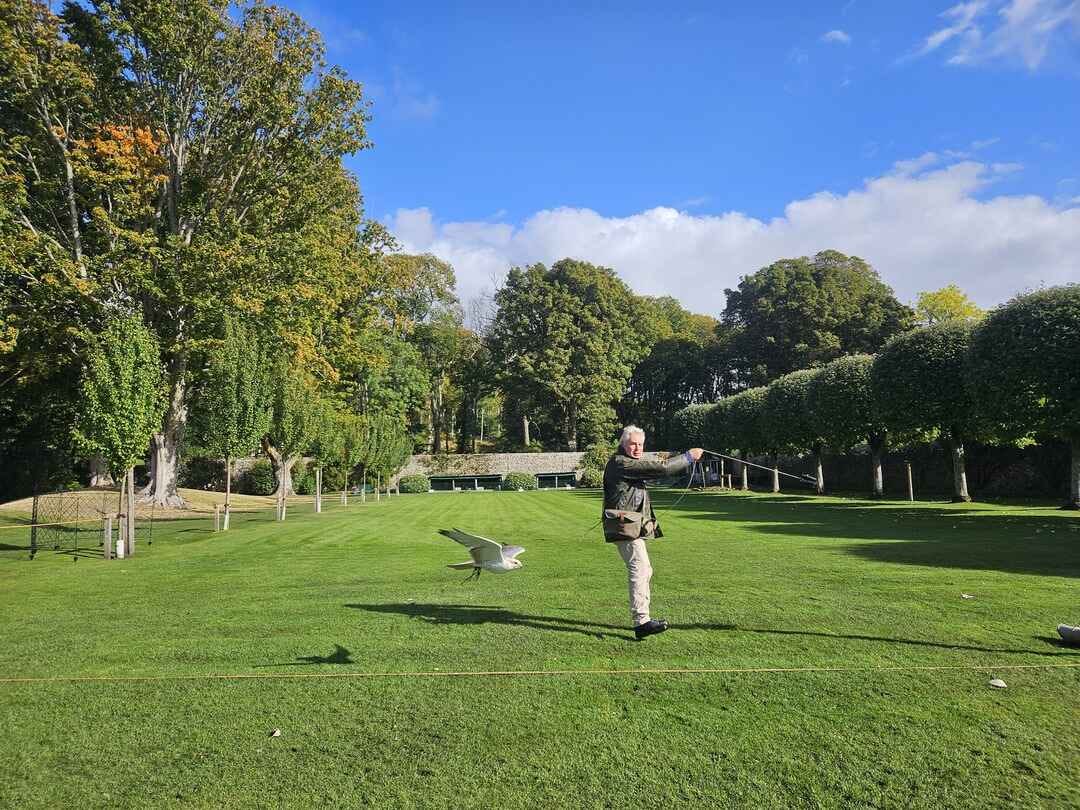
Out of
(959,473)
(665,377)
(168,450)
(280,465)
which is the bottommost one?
(959,473)

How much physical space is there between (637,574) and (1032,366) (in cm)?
2063

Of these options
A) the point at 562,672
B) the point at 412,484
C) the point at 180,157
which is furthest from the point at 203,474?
the point at 562,672

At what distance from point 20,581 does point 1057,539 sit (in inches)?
852

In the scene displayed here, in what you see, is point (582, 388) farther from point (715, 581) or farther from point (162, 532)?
point (715, 581)

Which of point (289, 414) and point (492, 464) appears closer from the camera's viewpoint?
point (289, 414)

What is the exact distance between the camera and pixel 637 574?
7.19 m

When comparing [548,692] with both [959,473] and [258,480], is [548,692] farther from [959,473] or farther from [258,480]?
[258,480]

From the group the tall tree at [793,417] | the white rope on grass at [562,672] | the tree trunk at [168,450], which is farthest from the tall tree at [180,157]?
the tall tree at [793,417]

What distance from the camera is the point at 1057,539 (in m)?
15.8

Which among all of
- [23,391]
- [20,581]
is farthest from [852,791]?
[23,391]

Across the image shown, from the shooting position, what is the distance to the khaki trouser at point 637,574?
718cm

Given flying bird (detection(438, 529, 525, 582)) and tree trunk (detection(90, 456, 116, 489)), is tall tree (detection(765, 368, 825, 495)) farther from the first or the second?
tree trunk (detection(90, 456, 116, 489))

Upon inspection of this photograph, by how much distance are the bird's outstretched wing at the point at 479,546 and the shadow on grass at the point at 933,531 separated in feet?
27.2

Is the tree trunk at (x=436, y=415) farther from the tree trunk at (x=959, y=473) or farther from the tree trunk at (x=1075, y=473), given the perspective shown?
the tree trunk at (x=1075, y=473)
